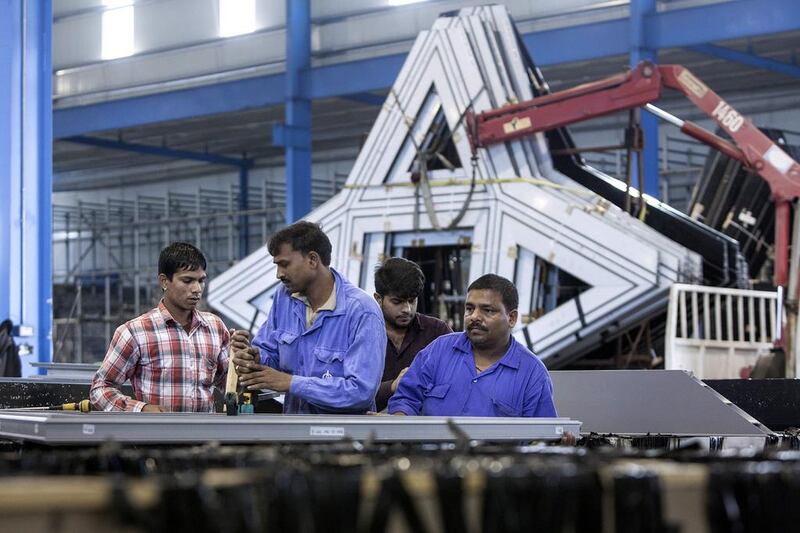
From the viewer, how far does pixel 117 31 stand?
2211 centimetres

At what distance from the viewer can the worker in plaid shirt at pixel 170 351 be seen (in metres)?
4.88

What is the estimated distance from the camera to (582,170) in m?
11.7

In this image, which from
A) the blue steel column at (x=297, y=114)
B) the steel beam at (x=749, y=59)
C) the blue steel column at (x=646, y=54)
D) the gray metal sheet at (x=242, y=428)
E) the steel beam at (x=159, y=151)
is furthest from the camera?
the steel beam at (x=159, y=151)

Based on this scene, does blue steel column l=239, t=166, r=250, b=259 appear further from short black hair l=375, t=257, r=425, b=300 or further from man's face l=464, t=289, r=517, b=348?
man's face l=464, t=289, r=517, b=348

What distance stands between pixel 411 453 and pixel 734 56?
1584cm

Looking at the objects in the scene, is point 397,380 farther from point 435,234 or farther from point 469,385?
point 435,234

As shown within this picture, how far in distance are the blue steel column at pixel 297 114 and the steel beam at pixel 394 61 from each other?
0.74 ft

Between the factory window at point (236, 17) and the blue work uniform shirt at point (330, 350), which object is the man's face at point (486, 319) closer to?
the blue work uniform shirt at point (330, 350)

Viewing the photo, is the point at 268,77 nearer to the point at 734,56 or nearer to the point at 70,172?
the point at 734,56

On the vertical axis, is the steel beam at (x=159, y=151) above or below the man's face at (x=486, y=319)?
above

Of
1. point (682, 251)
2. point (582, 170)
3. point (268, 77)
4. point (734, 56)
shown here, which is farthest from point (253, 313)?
point (734, 56)

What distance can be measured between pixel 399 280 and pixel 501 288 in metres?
0.94

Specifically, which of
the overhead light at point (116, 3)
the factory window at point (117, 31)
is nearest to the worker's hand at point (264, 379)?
the factory window at point (117, 31)

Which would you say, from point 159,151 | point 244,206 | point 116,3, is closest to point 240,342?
point 116,3
